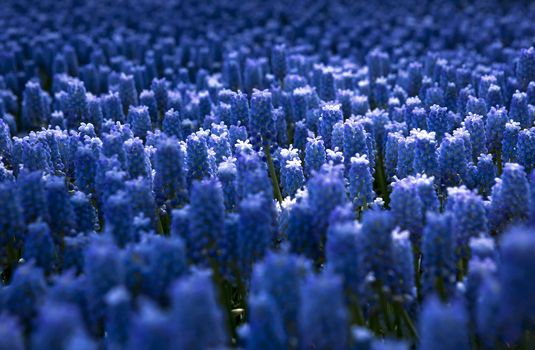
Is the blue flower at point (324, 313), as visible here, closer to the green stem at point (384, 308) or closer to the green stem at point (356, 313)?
the green stem at point (356, 313)

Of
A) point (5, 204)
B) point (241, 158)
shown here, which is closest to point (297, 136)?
point (241, 158)

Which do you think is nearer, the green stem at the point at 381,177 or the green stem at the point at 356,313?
the green stem at the point at 356,313

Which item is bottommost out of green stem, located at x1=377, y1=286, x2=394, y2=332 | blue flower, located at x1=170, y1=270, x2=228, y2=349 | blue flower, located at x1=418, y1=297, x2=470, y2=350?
green stem, located at x1=377, y1=286, x2=394, y2=332

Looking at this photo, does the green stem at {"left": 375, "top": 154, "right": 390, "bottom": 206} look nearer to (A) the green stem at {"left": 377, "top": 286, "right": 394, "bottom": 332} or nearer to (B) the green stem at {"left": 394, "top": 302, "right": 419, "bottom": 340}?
(A) the green stem at {"left": 377, "top": 286, "right": 394, "bottom": 332}

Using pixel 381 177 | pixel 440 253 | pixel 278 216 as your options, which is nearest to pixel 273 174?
pixel 278 216

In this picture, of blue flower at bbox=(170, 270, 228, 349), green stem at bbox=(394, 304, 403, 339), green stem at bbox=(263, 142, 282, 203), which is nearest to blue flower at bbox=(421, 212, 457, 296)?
green stem at bbox=(394, 304, 403, 339)

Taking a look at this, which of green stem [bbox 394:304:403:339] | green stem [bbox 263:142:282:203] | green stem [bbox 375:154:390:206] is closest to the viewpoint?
green stem [bbox 394:304:403:339]

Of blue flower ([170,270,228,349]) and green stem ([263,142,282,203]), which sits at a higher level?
blue flower ([170,270,228,349])

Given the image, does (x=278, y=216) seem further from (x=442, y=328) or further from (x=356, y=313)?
(x=442, y=328)

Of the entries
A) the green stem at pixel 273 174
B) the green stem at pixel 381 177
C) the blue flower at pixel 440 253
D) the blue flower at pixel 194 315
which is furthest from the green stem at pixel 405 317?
the green stem at pixel 381 177
